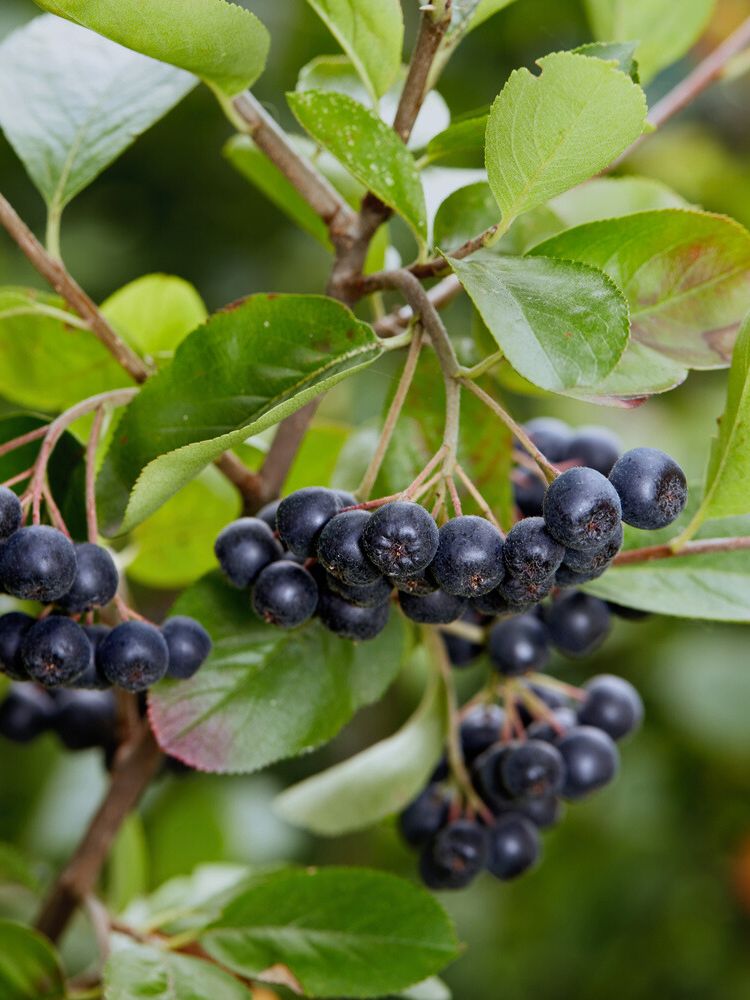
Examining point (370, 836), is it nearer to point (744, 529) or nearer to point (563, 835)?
point (563, 835)

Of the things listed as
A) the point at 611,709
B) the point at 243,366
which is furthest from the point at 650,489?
the point at 611,709

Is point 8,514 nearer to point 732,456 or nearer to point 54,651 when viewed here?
point 54,651

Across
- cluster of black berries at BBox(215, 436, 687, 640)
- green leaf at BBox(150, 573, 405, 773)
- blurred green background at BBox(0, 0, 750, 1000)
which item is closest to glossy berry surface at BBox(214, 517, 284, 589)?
cluster of black berries at BBox(215, 436, 687, 640)

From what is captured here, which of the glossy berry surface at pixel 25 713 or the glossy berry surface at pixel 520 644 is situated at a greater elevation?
the glossy berry surface at pixel 25 713

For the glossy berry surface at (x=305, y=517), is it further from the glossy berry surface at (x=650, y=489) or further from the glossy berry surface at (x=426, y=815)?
the glossy berry surface at (x=426, y=815)

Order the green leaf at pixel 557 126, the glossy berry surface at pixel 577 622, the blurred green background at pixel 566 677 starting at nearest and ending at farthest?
the green leaf at pixel 557 126 < the glossy berry surface at pixel 577 622 < the blurred green background at pixel 566 677

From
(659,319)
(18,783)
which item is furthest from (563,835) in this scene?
(659,319)

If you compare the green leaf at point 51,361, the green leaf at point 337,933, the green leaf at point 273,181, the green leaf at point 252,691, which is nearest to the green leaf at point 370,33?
the green leaf at point 273,181
